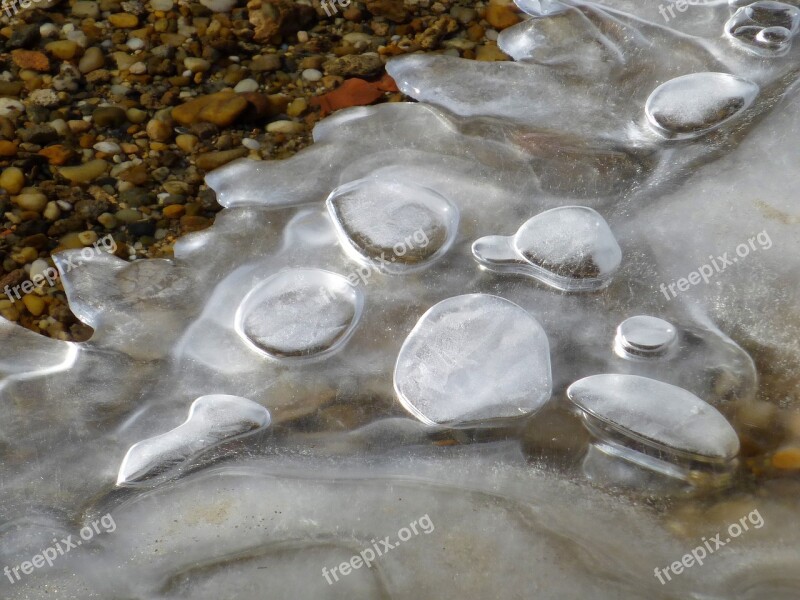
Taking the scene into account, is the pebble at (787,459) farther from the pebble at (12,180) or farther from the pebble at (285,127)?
the pebble at (12,180)

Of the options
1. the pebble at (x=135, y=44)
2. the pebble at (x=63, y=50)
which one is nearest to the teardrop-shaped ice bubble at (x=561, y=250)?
the pebble at (x=135, y=44)

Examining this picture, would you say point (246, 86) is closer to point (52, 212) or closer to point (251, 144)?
point (251, 144)

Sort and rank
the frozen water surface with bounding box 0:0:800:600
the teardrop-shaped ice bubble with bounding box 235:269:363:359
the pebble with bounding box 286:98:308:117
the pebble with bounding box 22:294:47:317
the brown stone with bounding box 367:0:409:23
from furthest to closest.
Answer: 1. the brown stone with bounding box 367:0:409:23
2. the pebble with bounding box 286:98:308:117
3. the pebble with bounding box 22:294:47:317
4. the teardrop-shaped ice bubble with bounding box 235:269:363:359
5. the frozen water surface with bounding box 0:0:800:600

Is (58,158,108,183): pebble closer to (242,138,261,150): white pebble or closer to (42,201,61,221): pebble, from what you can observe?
(42,201,61,221): pebble

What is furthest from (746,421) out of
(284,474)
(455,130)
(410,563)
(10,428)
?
(10,428)

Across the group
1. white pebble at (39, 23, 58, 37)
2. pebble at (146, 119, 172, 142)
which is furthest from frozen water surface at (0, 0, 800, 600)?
white pebble at (39, 23, 58, 37)

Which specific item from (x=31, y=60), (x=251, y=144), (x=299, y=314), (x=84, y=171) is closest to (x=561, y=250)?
(x=299, y=314)
